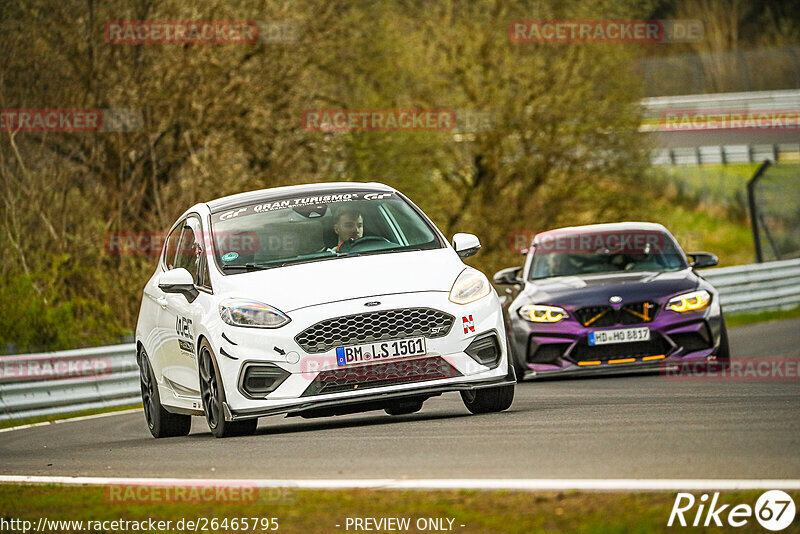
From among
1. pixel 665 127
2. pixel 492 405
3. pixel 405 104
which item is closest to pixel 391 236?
pixel 492 405

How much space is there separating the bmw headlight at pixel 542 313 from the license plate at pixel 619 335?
0.35m

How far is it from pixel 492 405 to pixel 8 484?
3.35 meters

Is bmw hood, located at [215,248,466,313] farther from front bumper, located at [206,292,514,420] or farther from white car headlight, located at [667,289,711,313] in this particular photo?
white car headlight, located at [667,289,711,313]

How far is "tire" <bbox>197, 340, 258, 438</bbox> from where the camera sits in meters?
9.73

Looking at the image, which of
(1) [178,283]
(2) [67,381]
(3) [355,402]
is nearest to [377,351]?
(3) [355,402]

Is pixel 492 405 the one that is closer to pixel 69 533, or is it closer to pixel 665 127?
pixel 69 533

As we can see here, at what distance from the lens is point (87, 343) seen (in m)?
19.4

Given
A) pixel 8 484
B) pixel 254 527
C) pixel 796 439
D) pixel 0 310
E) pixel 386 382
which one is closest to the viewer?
pixel 254 527

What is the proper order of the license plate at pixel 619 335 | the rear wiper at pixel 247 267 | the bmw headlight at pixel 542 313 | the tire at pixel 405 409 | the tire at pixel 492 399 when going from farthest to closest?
the bmw headlight at pixel 542 313 < the license plate at pixel 619 335 < the tire at pixel 405 409 < the tire at pixel 492 399 < the rear wiper at pixel 247 267

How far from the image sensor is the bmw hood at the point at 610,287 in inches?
Answer: 546

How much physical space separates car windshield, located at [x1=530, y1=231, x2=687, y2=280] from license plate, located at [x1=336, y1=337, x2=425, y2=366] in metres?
5.79

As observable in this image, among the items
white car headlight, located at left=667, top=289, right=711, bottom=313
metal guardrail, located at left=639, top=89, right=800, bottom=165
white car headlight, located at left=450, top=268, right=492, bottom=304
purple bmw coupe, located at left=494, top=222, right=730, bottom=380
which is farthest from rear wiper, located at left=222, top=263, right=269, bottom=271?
A: metal guardrail, located at left=639, top=89, right=800, bottom=165

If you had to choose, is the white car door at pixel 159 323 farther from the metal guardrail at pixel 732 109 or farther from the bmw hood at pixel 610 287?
the metal guardrail at pixel 732 109

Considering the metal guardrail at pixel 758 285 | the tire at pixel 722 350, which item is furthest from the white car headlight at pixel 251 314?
the metal guardrail at pixel 758 285
